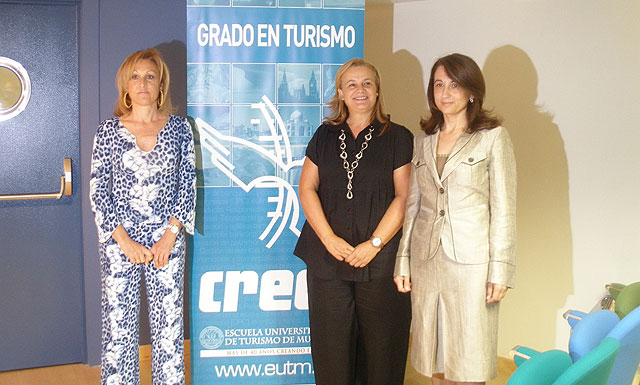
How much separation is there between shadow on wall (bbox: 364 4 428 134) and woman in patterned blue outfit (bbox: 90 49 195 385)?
1885mm

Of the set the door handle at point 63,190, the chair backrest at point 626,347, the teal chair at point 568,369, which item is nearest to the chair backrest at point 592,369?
the teal chair at point 568,369

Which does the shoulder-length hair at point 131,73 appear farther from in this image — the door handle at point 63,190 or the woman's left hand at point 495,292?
the woman's left hand at point 495,292

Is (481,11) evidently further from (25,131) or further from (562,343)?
(25,131)

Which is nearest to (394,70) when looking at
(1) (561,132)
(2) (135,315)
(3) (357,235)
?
(1) (561,132)

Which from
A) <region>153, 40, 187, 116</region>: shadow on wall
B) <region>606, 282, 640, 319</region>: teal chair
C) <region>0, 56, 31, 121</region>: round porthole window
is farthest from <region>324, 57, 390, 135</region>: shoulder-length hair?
<region>0, 56, 31, 121</region>: round porthole window

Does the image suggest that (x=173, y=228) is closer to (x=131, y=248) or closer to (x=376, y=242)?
(x=131, y=248)

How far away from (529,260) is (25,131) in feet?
9.86

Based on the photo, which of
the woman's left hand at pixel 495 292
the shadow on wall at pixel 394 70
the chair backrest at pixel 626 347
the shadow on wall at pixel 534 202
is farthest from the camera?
the shadow on wall at pixel 394 70

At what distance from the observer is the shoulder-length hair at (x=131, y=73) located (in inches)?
130

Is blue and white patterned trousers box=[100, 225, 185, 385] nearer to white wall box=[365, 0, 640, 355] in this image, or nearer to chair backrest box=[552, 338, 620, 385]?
white wall box=[365, 0, 640, 355]

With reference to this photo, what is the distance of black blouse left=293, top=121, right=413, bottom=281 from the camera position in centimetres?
310

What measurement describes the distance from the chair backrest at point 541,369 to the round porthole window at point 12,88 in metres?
3.35

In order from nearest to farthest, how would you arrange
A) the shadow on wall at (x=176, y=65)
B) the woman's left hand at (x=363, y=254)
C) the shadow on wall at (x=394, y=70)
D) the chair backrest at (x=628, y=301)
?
the chair backrest at (x=628, y=301) → the woman's left hand at (x=363, y=254) → the shadow on wall at (x=176, y=65) → the shadow on wall at (x=394, y=70)

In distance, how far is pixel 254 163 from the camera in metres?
3.57
